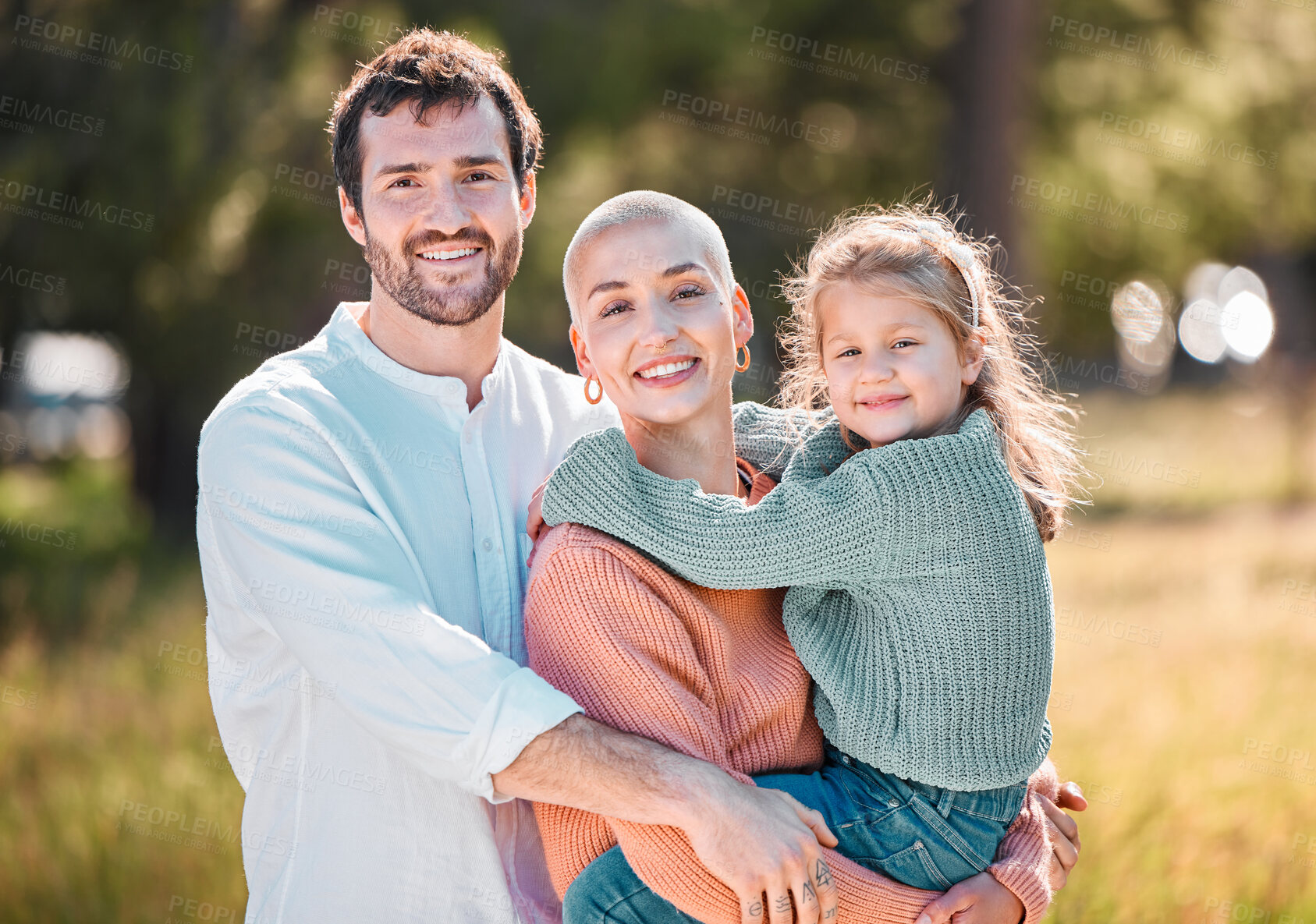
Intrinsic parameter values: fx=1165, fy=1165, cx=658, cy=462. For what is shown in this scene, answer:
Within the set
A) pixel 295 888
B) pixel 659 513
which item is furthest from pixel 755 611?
pixel 295 888

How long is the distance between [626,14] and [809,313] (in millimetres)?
8862

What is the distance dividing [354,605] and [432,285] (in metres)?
0.83

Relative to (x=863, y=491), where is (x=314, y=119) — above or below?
above

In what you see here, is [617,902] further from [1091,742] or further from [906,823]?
[1091,742]

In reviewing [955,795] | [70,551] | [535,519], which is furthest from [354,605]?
[70,551]

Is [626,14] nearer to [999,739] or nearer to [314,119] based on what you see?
[314,119]

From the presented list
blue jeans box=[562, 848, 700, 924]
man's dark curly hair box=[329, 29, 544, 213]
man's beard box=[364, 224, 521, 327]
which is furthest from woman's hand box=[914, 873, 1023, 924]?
man's dark curly hair box=[329, 29, 544, 213]

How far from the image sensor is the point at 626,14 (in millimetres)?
10484

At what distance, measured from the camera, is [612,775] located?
202 cm

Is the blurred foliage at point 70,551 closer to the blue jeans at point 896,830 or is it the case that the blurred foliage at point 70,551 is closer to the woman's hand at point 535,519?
the woman's hand at point 535,519

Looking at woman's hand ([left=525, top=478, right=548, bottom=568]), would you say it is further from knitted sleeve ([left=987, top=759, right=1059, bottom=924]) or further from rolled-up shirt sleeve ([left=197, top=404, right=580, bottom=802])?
knitted sleeve ([left=987, top=759, right=1059, bottom=924])

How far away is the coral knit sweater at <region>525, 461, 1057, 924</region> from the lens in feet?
6.79

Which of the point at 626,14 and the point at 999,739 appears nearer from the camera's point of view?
the point at 999,739

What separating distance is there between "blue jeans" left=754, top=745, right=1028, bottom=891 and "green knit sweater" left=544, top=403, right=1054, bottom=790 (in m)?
0.05
